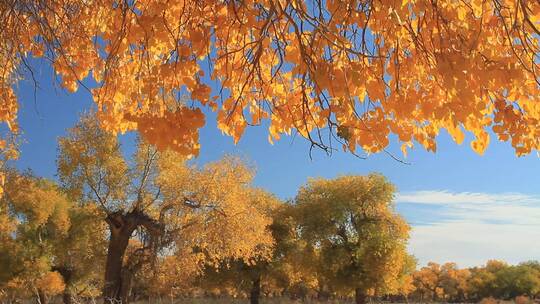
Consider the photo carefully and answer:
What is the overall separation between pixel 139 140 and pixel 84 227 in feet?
35.3

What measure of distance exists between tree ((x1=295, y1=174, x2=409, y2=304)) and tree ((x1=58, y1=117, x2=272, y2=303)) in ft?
23.4

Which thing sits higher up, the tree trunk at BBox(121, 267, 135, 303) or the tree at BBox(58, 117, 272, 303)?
the tree at BBox(58, 117, 272, 303)

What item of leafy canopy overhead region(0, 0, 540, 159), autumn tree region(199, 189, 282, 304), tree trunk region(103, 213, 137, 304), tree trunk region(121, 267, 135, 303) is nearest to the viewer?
leafy canopy overhead region(0, 0, 540, 159)

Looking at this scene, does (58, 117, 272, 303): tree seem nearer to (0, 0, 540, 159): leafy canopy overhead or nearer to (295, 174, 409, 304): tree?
(295, 174, 409, 304): tree

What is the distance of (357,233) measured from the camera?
91.6ft

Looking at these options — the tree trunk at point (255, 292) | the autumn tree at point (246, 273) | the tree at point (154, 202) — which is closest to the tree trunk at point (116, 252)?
the tree at point (154, 202)

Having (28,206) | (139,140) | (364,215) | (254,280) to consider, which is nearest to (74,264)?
(28,206)

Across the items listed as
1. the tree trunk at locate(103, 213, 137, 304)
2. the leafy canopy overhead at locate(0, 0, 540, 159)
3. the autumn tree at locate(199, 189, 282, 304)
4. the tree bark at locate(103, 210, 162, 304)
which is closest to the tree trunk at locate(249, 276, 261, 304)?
the autumn tree at locate(199, 189, 282, 304)

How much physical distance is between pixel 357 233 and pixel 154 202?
1215 centimetres

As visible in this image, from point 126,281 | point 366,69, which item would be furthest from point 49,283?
point 366,69

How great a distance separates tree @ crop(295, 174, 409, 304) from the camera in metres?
26.2

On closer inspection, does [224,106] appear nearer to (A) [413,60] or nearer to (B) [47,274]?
(A) [413,60]

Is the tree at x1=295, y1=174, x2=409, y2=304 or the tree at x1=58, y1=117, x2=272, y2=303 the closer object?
the tree at x1=58, y1=117, x2=272, y2=303

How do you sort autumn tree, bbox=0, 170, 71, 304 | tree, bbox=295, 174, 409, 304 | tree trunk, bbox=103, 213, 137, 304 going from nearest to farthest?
tree trunk, bbox=103, 213, 137, 304 < tree, bbox=295, 174, 409, 304 < autumn tree, bbox=0, 170, 71, 304
